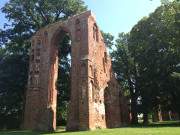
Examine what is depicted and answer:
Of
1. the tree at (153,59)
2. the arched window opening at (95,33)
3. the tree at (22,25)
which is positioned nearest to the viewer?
the arched window opening at (95,33)

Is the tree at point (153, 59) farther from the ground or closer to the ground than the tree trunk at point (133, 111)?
farther from the ground

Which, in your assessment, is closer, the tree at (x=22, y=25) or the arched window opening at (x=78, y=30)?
the arched window opening at (x=78, y=30)

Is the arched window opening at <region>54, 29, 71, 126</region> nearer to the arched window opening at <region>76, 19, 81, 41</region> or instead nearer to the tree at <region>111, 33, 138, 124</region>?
the tree at <region>111, 33, 138, 124</region>

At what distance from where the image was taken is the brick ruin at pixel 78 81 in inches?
801

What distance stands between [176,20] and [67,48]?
739 inches

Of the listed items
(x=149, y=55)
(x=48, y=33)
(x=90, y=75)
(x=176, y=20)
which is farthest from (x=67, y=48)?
(x=176, y=20)

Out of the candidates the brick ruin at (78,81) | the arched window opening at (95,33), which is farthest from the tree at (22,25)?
the arched window opening at (95,33)

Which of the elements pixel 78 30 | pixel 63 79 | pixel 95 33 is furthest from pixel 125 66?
pixel 78 30

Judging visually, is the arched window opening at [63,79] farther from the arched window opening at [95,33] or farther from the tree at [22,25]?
the arched window opening at [95,33]

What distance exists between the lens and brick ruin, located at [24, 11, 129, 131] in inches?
801

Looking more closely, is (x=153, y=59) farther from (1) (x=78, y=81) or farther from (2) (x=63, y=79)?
(1) (x=78, y=81)

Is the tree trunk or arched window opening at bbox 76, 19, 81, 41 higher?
arched window opening at bbox 76, 19, 81, 41

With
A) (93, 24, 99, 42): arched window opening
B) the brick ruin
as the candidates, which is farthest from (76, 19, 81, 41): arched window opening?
(93, 24, 99, 42): arched window opening

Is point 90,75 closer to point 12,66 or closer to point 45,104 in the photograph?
point 45,104
